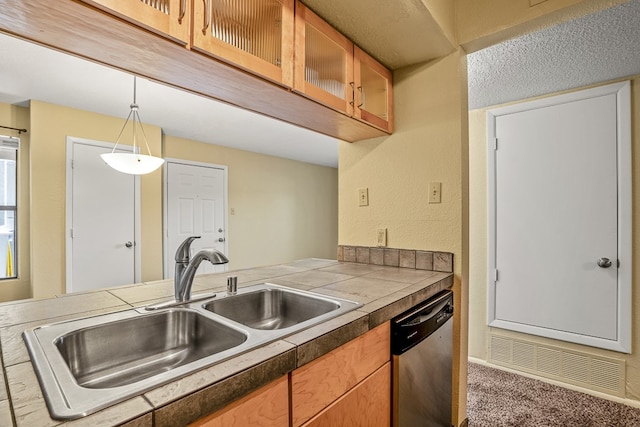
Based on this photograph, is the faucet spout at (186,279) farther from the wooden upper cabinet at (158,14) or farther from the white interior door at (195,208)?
the white interior door at (195,208)

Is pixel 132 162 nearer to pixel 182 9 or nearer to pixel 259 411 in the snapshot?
pixel 182 9

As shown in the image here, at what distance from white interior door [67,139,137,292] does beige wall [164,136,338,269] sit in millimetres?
870

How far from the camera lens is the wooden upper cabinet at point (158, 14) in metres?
0.80

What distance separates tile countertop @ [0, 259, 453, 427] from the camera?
0.49 m

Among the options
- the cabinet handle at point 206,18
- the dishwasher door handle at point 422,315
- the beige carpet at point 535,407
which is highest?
the cabinet handle at point 206,18

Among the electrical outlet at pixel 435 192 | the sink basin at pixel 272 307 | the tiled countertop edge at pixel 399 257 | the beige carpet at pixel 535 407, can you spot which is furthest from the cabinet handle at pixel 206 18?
the beige carpet at pixel 535 407

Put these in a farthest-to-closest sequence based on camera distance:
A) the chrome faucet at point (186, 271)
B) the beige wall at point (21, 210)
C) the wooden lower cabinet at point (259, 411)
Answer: the beige wall at point (21, 210), the chrome faucet at point (186, 271), the wooden lower cabinet at point (259, 411)

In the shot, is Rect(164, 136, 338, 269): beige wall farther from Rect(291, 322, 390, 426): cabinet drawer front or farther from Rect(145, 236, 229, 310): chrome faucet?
Rect(291, 322, 390, 426): cabinet drawer front

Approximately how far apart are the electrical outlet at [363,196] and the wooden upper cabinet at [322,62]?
2.07 ft

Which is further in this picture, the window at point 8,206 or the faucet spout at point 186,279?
the window at point 8,206

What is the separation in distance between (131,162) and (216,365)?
2.33 m

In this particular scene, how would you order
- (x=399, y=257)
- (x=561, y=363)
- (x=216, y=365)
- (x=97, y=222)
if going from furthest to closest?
(x=97, y=222)
(x=561, y=363)
(x=399, y=257)
(x=216, y=365)

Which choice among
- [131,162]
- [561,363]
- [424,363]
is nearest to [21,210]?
[131,162]

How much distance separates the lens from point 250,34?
1121 mm
